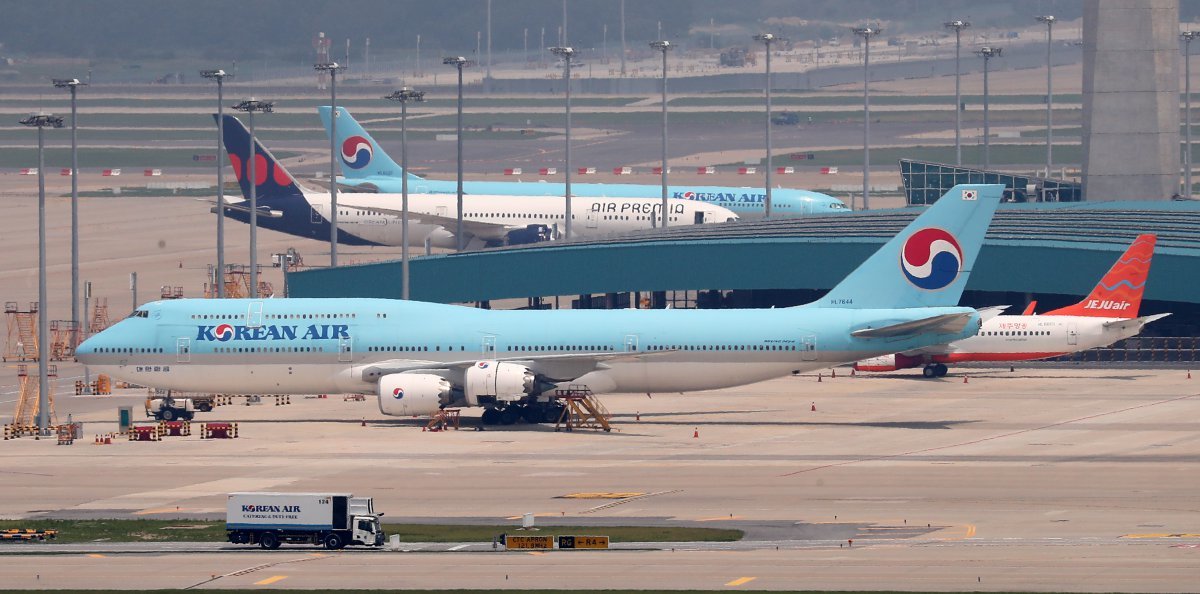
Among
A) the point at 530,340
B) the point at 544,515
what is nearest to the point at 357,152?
the point at 530,340

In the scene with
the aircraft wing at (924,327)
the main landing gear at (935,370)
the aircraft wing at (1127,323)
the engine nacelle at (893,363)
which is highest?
the aircraft wing at (1127,323)

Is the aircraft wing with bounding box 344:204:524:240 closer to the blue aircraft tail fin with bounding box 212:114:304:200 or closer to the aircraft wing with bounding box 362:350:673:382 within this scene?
the blue aircraft tail fin with bounding box 212:114:304:200

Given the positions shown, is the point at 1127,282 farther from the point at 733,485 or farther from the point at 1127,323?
the point at 733,485

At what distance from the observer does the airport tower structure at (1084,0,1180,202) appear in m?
92.4

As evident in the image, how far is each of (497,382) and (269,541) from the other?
22.4 meters

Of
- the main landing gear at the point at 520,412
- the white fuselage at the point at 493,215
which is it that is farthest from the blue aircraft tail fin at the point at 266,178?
the main landing gear at the point at 520,412

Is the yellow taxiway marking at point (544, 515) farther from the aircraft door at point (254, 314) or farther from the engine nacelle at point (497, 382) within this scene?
the aircraft door at point (254, 314)

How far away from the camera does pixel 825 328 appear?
2486 inches

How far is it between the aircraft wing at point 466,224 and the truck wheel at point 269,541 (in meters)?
72.5

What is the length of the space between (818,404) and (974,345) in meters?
11.3

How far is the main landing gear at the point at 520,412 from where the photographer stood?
6519 centimetres

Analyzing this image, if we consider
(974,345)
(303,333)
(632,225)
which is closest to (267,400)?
(303,333)

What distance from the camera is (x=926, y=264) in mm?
64688

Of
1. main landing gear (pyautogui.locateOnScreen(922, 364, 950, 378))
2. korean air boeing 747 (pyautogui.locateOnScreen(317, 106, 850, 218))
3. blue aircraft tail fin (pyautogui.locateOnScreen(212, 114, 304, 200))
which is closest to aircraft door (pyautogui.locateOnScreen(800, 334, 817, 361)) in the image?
main landing gear (pyautogui.locateOnScreen(922, 364, 950, 378))
